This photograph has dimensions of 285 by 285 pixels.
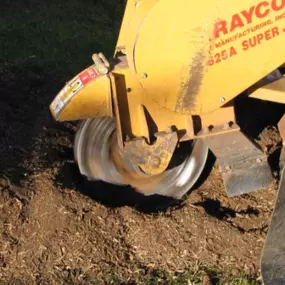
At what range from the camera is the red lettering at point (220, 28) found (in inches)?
157

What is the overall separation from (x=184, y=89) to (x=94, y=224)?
3.34 feet

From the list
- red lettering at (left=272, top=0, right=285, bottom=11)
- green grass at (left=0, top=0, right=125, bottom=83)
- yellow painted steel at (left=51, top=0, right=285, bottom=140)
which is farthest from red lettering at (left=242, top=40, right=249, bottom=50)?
green grass at (left=0, top=0, right=125, bottom=83)

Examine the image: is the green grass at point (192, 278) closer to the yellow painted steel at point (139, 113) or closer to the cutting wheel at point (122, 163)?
the cutting wheel at point (122, 163)

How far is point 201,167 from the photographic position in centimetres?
509

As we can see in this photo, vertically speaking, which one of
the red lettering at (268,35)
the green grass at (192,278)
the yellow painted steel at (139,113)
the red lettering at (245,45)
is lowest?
the green grass at (192,278)

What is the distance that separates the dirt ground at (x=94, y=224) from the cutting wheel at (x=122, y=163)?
0.09 meters

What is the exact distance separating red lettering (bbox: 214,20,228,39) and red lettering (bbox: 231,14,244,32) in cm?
4

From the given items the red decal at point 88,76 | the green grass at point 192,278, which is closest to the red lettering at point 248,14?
the red decal at point 88,76

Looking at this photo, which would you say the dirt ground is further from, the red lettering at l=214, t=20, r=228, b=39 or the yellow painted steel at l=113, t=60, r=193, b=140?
the red lettering at l=214, t=20, r=228, b=39

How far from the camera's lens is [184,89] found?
4.21 meters

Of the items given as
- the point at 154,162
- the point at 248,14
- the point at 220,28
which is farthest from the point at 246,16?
the point at 154,162

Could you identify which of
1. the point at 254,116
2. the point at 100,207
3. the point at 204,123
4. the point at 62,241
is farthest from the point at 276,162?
the point at 62,241

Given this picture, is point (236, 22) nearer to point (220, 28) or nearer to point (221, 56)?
point (220, 28)

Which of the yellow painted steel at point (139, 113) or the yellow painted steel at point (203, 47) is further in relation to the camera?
the yellow painted steel at point (139, 113)
